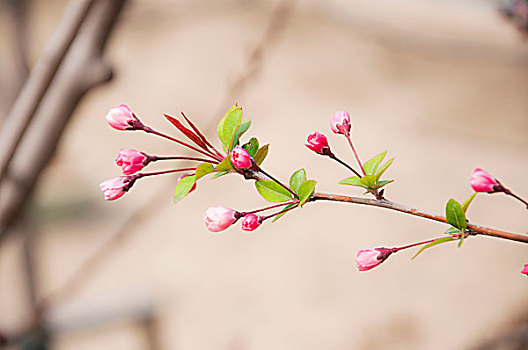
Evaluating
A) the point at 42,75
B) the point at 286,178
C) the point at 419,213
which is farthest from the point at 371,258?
the point at 286,178

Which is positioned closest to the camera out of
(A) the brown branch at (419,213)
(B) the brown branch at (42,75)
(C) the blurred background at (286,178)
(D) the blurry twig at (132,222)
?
(A) the brown branch at (419,213)

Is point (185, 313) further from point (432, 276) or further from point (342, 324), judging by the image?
point (432, 276)

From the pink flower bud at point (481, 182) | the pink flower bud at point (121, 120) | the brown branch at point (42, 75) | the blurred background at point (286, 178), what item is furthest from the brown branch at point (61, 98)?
the blurred background at point (286, 178)

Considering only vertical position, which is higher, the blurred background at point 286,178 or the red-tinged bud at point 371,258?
the red-tinged bud at point 371,258

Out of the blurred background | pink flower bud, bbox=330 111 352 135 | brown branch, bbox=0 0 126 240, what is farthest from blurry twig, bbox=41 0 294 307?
pink flower bud, bbox=330 111 352 135

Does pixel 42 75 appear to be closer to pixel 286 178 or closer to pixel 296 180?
pixel 296 180

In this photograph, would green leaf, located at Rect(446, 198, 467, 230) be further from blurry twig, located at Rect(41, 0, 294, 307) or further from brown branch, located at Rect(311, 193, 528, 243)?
blurry twig, located at Rect(41, 0, 294, 307)

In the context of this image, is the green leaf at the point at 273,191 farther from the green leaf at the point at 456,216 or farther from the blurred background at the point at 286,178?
the blurred background at the point at 286,178
